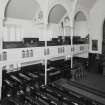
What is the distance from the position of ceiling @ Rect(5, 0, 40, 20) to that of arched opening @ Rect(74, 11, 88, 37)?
205 inches

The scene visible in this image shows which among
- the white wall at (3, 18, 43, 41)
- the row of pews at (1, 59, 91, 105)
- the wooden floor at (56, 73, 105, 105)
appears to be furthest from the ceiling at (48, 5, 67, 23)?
the wooden floor at (56, 73, 105, 105)

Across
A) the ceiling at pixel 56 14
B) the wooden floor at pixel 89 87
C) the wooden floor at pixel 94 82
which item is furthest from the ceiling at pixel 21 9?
the wooden floor at pixel 94 82

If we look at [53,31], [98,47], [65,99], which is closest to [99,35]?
[98,47]

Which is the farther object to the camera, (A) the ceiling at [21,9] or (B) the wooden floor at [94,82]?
(A) the ceiling at [21,9]

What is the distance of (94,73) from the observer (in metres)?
12.3

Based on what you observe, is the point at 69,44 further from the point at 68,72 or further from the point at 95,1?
the point at 95,1

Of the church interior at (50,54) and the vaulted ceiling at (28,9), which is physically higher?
the vaulted ceiling at (28,9)


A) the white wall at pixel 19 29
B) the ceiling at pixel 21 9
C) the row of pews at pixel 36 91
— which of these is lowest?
the row of pews at pixel 36 91

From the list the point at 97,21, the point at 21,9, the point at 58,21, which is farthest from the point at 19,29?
the point at 97,21

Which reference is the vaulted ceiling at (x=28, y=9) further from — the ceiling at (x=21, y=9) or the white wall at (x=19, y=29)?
the white wall at (x=19, y=29)

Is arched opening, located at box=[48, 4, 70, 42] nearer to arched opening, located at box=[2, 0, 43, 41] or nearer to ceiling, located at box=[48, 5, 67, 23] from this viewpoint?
ceiling, located at box=[48, 5, 67, 23]

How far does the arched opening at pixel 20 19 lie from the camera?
10.1m

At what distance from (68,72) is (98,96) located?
3.19 m

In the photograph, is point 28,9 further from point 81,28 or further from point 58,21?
point 81,28
